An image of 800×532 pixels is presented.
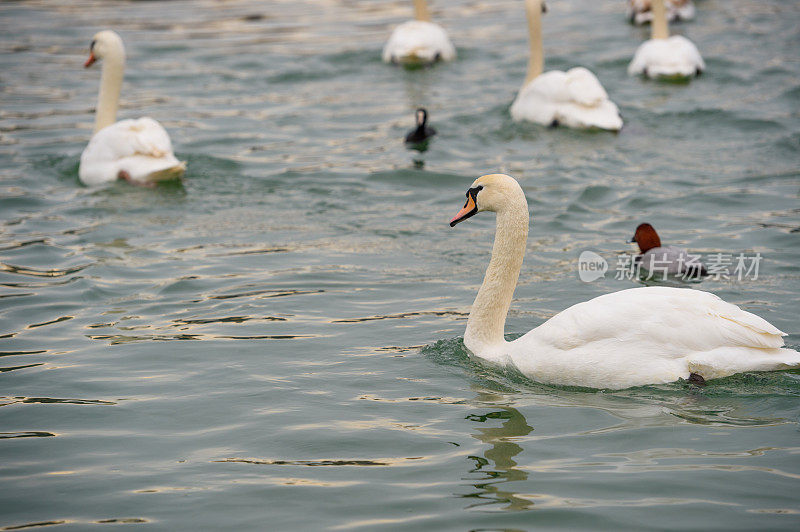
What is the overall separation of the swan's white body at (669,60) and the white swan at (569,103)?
8.27 feet

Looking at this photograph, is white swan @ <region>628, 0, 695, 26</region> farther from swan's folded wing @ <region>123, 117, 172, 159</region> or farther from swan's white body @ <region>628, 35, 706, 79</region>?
swan's folded wing @ <region>123, 117, 172, 159</region>

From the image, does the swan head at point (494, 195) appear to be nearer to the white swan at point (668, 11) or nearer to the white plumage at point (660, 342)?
the white plumage at point (660, 342)

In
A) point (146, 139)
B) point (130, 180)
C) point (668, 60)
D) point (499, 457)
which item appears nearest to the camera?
point (499, 457)

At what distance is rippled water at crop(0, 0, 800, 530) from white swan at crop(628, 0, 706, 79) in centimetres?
29

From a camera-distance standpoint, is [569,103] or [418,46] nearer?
[569,103]

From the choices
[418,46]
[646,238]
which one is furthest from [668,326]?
[418,46]

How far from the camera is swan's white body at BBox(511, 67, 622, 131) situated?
13.3 meters

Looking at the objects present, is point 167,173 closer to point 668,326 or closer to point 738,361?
point 668,326

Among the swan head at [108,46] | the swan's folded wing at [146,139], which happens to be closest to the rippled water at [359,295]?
the swan's folded wing at [146,139]

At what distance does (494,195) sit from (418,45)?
36.2ft

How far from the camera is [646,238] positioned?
9.05 m

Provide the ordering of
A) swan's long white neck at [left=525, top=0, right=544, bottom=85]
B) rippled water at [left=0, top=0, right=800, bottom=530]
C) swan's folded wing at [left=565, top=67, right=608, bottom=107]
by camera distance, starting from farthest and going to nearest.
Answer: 1. swan's long white neck at [left=525, top=0, right=544, bottom=85]
2. swan's folded wing at [left=565, top=67, right=608, bottom=107]
3. rippled water at [left=0, top=0, right=800, bottom=530]

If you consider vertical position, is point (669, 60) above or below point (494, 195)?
above

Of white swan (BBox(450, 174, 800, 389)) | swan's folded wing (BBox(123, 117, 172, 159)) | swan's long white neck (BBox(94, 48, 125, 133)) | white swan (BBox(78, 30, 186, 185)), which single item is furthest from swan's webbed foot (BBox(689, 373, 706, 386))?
swan's long white neck (BBox(94, 48, 125, 133))
